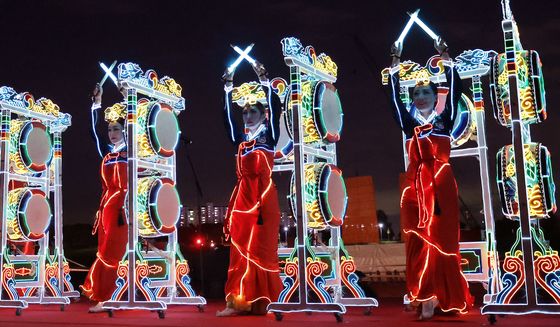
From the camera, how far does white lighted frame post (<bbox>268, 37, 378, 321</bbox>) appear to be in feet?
26.0

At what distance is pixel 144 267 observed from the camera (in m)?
9.30

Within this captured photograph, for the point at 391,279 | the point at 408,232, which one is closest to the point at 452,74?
the point at 408,232

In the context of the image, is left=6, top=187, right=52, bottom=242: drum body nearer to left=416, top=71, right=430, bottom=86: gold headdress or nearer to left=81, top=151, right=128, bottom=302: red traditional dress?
left=81, top=151, right=128, bottom=302: red traditional dress

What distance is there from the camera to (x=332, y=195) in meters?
8.71

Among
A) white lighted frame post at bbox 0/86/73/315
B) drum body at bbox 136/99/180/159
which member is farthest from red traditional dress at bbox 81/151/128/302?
A: white lighted frame post at bbox 0/86/73/315

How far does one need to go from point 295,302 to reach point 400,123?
237cm

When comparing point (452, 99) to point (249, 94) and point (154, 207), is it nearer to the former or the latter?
point (249, 94)

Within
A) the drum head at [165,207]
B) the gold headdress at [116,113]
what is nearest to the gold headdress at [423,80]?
the drum head at [165,207]

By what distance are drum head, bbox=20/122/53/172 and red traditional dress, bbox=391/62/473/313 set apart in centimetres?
614

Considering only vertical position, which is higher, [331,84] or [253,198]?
[331,84]

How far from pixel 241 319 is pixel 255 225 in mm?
1197

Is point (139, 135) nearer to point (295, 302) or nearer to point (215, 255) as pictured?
point (295, 302)

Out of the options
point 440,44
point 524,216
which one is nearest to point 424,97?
point 440,44

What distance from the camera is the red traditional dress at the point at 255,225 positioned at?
860cm
